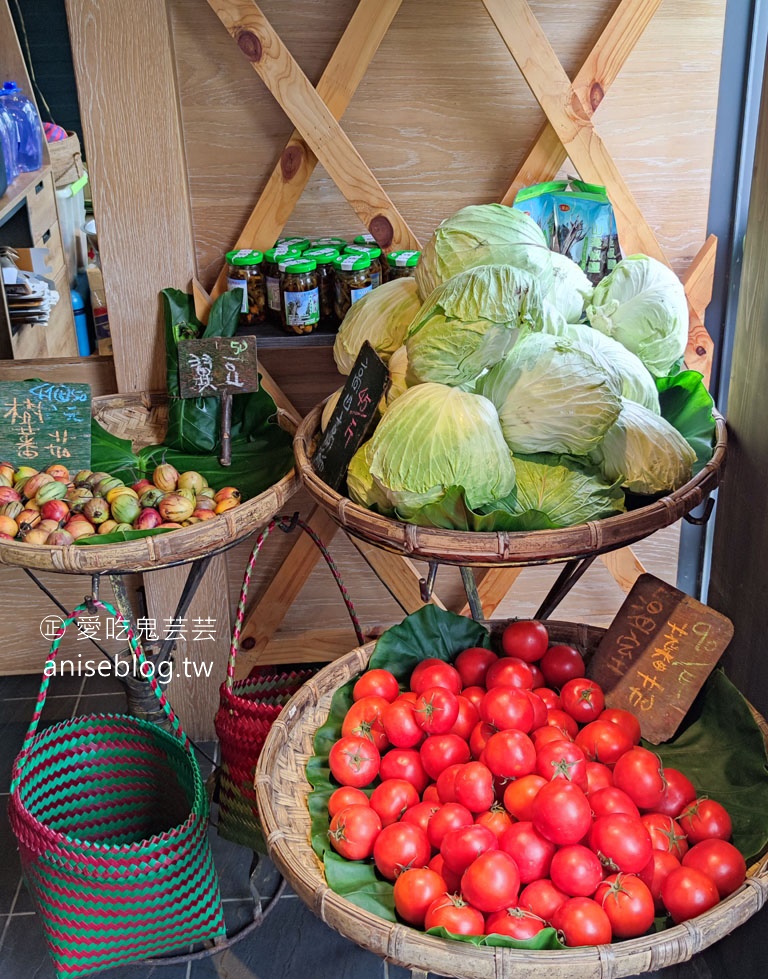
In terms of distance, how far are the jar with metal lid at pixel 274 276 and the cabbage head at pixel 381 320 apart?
1.15ft

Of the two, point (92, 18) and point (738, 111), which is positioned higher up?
Result: point (92, 18)

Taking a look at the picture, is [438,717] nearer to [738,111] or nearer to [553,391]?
[553,391]

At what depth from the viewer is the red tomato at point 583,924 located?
3.78 ft

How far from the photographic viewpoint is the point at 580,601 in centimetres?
264

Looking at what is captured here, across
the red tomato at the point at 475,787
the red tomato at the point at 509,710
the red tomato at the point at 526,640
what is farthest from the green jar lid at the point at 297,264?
the red tomato at the point at 475,787

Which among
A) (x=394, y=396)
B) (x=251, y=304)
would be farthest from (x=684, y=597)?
(x=251, y=304)

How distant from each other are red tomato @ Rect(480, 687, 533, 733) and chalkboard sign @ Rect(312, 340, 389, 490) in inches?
18.9

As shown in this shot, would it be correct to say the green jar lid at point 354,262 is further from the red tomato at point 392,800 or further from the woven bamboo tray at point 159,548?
the red tomato at point 392,800

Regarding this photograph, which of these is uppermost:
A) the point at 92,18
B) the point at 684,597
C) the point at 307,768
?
the point at 92,18

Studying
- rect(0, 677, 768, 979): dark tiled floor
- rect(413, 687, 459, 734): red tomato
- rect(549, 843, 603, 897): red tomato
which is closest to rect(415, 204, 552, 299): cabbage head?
rect(413, 687, 459, 734): red tomato

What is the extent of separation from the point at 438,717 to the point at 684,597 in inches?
17.6

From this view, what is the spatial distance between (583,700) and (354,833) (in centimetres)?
44

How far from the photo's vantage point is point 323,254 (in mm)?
2092

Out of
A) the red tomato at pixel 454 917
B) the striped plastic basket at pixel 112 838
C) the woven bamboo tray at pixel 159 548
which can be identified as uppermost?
the woven bamboo tray at pixel 159 548
